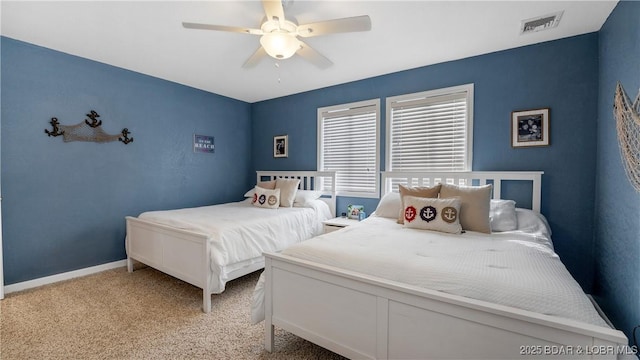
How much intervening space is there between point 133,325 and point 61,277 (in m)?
1.57

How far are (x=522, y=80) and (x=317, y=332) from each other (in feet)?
9.62

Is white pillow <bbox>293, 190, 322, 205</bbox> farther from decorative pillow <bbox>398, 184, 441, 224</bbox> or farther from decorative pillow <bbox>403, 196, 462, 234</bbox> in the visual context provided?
decorative pillow <bbox>403, 196, 462, 234</bbox>

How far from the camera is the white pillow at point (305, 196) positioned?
3.71 m

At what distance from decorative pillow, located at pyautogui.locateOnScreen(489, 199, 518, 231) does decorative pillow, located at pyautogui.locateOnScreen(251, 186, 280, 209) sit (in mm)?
2361

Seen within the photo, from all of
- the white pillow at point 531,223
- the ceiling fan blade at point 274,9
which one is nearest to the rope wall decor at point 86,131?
the ceiling fan blade at point 274,9

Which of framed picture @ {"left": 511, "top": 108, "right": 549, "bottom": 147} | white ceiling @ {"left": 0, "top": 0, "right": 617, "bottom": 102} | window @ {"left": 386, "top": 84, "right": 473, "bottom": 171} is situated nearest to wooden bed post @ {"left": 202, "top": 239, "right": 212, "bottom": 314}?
white ceiling @ {"left": 0, "top": 0, "right": 617, "bottom": 102}

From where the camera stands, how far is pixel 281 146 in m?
4.48

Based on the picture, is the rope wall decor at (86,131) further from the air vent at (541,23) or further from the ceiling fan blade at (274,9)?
the air vent at (541,23)

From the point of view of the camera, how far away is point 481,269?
1330 mm

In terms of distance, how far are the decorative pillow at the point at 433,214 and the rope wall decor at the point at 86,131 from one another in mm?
3371

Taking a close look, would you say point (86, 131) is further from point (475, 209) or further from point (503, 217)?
point (503, 217)

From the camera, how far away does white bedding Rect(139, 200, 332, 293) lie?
7.61 feet

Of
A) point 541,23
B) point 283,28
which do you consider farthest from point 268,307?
point 541,23

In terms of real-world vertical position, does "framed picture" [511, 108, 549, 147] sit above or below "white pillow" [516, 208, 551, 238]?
above
